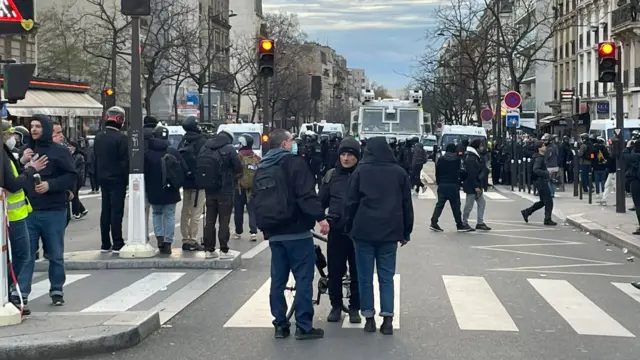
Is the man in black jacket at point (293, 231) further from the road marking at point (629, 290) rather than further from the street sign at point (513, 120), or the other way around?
the street sign at point (513, 120)

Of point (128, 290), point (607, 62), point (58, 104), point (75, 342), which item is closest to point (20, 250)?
point (75, 342)

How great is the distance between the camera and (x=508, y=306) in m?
9.45

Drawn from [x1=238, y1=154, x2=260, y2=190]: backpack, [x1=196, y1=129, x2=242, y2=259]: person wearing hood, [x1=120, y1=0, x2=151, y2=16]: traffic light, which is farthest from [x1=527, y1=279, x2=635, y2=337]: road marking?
[x1=120, y1=0, x2=151, y2=16]: traffic light

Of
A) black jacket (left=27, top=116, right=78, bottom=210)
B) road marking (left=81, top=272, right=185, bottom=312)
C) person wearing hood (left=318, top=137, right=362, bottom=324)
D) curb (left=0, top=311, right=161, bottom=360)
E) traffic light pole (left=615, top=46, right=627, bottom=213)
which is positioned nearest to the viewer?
curb (left=0, top=311, right=161, bottom=360)

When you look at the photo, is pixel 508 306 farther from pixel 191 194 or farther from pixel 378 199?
pixel 191 194

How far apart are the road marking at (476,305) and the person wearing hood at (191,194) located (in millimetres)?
3928

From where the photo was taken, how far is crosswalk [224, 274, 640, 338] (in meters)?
8.39

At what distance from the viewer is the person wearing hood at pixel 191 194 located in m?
13.0

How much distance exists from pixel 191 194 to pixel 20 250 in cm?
490

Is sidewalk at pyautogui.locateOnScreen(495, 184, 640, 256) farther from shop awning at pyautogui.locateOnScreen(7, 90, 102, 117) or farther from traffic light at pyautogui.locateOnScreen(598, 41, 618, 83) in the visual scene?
shop awning at pyautogui.locateOnScreen(7, 90, 102, 117)

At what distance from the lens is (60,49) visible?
1986 inches

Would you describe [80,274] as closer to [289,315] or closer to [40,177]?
[40,177]

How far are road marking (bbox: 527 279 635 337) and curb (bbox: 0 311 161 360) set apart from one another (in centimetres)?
415

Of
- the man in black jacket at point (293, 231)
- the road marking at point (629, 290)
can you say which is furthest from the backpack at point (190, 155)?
the road marking at point (629, 290)
